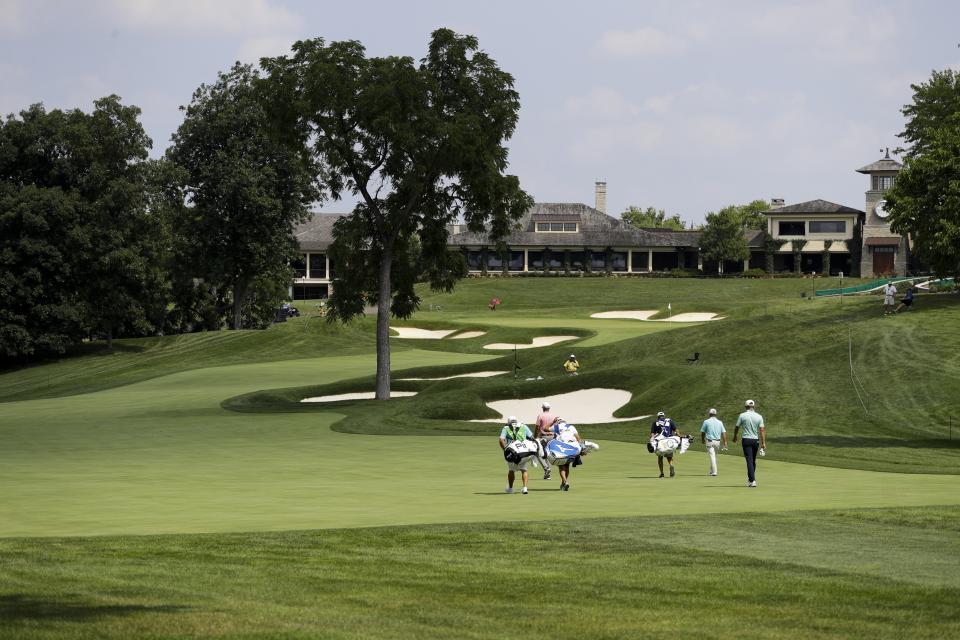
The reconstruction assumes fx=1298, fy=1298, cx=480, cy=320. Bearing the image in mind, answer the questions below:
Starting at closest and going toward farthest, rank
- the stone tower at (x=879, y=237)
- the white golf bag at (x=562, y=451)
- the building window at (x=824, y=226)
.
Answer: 1. the white golf bag at (x=562, y=451)
2. the stone tower at (x=879, y=237)
3. the building window at (x=824, y=226)

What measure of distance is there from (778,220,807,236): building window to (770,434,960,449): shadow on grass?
10866cm

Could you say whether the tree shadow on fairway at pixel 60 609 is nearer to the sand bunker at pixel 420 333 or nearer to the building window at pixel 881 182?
the sand bunker at pixel 420 333

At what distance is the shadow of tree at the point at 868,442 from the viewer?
42.4 metres

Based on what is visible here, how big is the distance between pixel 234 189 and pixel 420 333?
695 inches

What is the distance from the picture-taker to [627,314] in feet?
356

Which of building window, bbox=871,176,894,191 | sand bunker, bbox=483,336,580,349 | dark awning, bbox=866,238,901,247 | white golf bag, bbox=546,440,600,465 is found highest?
building window, bbox=871,176,894,191

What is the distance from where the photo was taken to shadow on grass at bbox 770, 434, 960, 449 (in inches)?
1670

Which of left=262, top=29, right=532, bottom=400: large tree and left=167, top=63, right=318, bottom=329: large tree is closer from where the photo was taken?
left=262, top=29, right=532, bottom=400: large tree

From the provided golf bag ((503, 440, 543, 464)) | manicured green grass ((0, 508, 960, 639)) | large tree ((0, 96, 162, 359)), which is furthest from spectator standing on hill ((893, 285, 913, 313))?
large tree ((0, 96, 162, 359))

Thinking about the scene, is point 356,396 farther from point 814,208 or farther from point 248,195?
point 814,208

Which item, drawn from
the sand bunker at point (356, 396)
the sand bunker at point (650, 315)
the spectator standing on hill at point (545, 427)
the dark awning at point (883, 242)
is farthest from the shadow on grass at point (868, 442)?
the dark awning at point (883, 242)

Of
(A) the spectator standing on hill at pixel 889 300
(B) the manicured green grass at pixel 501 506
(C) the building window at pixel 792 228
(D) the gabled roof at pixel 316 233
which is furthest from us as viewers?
(D) the gabled roof at pixel 316 233

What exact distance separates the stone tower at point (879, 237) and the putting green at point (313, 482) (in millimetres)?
98651

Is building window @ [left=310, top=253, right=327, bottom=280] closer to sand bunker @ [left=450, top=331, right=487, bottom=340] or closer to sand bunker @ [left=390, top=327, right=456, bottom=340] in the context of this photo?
sand bunker @ [left=390, top=327, right=456, bottom=340]
